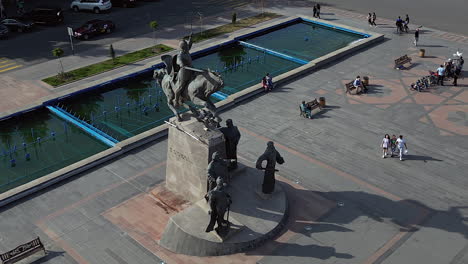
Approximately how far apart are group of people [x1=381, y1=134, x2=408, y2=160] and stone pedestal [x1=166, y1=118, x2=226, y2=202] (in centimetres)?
1085

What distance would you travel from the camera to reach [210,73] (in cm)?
2414

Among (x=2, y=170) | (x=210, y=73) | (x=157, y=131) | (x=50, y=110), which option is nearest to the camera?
(x=210, y=73)

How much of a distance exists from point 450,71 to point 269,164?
77.3 ft

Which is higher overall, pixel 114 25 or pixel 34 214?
pixel 114 25

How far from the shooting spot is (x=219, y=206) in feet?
71.6

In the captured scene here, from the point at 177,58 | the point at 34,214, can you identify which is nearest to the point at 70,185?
the point at 34,214

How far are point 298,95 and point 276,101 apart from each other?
2.03 m

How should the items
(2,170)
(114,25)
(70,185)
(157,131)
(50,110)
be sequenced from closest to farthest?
(70,185)
(2,170)
(157,131)
(50,110)
(114,25)

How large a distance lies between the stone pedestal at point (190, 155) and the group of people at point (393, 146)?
10.9 metres

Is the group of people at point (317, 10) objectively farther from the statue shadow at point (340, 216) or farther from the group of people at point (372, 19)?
the statue shadow at point (340, 216)

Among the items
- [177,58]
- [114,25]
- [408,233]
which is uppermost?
[177,58]

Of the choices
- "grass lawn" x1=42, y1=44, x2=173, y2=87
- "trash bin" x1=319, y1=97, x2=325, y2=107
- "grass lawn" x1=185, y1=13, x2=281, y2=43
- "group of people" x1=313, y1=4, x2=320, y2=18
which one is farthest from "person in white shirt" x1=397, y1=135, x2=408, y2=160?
"group of people" x1=313, y1=4, x2=320, y2=18

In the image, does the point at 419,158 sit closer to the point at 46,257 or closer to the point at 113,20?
the point at 46,257

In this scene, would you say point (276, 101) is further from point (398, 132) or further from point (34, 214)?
point (34, 214)
